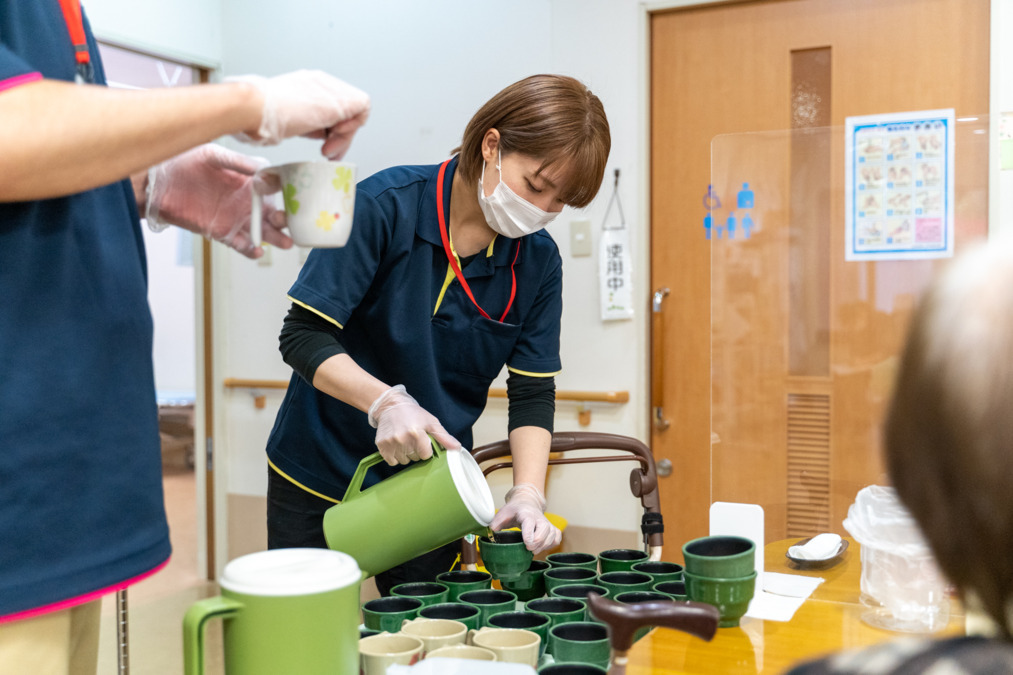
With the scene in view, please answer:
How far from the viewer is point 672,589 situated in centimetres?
106

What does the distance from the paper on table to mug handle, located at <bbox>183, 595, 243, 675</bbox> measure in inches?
26.9

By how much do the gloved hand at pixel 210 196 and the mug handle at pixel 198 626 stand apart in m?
0.40

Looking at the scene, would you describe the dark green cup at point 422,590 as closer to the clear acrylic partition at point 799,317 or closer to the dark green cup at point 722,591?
the dark green cup at point 722,591

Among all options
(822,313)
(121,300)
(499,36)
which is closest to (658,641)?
(121,300)

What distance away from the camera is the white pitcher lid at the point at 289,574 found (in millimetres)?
763

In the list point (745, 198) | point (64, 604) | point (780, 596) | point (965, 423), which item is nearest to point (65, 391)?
point (64, 604)

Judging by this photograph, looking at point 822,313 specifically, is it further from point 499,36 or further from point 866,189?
point 499,36

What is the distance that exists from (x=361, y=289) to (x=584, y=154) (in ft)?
1.45

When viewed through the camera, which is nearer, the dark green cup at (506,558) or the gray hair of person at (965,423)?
the gray hair of person at (965,423)

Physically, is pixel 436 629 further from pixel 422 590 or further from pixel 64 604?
pixel 64 604

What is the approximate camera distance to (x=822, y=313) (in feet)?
5.27

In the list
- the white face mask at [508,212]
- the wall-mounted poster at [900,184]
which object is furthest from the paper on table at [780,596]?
the white face mask at [508,212]

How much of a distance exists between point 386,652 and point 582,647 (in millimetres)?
200

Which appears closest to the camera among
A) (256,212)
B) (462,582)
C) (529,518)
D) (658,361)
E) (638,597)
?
(256,212)
